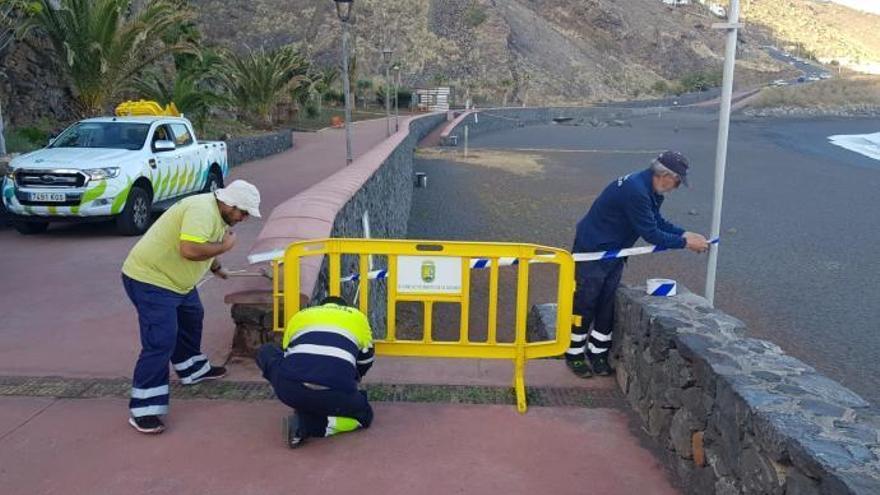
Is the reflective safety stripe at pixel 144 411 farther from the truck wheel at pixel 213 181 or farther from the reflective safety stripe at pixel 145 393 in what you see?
the truck wheel at pixel 213 181

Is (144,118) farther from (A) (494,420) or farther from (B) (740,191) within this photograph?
(B) (740,191)

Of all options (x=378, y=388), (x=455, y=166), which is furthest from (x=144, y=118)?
(x=455, y=166)

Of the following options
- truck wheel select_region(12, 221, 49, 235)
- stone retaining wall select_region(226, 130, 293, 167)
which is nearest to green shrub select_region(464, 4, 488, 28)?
stone retaining wall select_region(226, 130, 293, 167)

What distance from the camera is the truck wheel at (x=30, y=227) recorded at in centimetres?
1045

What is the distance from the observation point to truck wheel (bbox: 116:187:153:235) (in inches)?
410

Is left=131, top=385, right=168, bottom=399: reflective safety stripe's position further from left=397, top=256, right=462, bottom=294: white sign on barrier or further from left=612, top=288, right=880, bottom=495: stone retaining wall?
left=612, top=288, right=880, bottom=495: stone retaining wall

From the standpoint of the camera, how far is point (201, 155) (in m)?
13.0

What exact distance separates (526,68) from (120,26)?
207 ft

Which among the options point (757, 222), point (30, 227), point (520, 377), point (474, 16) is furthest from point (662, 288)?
point (474, 16)

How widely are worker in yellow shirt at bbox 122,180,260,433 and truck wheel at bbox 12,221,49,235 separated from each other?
692 centimetres

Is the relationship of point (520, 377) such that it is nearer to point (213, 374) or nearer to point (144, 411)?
point (213, 374)

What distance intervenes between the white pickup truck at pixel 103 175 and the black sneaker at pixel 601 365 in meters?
7.21

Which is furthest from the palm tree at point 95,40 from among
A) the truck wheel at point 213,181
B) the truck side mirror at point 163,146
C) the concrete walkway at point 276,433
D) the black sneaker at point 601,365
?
the black sneaker at point 601,365

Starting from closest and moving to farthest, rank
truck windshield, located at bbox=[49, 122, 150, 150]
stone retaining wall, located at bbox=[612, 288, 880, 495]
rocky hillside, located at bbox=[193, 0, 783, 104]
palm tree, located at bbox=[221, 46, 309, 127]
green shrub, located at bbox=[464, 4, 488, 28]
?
stone retaining wall, located at bbox=[612, 288, 880, 495]
truck windshield, located at bbox=[49, 122, 150, 150]
palm tree, located at bbox=[221, 46, 309, 127]
rocky hillside, located at bbox=[193, 0, 783, 104]
green shrub, located at bbox=[464, 4, 488, 28]
